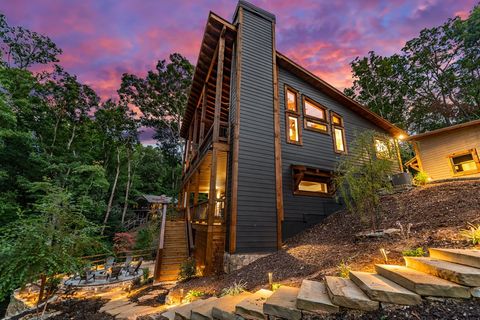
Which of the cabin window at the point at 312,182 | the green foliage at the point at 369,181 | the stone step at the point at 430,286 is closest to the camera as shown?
the stone step at the point at 430,286

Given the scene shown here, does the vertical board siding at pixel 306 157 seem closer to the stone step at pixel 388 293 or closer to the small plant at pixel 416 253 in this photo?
the small plant at pixel 416 253

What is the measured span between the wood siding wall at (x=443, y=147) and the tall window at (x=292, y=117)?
9318 millimetres

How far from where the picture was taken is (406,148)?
17531 mm

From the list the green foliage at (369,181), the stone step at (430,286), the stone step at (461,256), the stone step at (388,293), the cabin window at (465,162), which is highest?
the cabin window at (465,162)

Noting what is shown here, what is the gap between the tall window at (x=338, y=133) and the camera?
35.1ft

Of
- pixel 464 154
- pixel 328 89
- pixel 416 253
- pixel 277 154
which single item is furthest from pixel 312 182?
pixel 464 154

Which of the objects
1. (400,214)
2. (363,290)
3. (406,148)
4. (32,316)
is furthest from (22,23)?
(406,148)

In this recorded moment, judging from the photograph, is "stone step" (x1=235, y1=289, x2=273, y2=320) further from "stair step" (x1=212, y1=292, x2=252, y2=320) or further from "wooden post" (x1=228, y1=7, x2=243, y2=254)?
"wooden post" (x1=228, y1=7, x2=243, y2=254)

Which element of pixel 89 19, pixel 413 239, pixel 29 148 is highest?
pixel 89 19

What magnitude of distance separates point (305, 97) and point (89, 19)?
45.7 feet

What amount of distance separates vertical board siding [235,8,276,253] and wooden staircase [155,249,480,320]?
4134mm

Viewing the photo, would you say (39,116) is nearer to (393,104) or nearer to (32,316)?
(32,316)

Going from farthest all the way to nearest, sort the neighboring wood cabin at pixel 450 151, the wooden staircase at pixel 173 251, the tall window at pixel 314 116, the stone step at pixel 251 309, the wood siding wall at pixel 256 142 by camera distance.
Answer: the neighboring wood cabin at pixel 450 151 → the tall window at pixel 314 116 → the wooden staircase at pixel 173 251 → the wood siding wall at pixel 256 142 → the stone step at pixel 251 309

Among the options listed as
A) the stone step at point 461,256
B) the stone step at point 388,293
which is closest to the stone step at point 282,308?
the stone step at point 388,293
